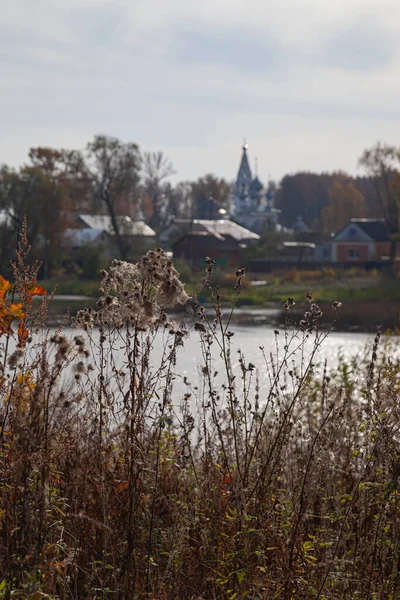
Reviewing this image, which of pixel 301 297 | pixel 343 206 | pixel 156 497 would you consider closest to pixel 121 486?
pixel 156 497

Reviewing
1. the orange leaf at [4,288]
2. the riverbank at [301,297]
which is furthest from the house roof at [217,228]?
the orange leaf at [4,288]

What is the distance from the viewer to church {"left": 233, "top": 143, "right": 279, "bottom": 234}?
12350cm

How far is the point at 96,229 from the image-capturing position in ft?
236

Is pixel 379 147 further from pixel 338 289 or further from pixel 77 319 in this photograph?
pixel 77 319

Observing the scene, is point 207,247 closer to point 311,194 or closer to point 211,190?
point 211,190

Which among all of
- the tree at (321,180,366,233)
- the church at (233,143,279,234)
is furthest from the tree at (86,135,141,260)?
the church at (233,143,279,234)

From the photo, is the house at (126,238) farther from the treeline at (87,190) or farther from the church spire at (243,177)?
the church spire at (243,177)

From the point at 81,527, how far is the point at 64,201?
50.0 m

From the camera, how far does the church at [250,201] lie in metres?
124

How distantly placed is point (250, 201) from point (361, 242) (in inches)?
2639

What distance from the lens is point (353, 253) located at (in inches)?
2749

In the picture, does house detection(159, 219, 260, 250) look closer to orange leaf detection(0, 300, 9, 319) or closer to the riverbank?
the riverbank

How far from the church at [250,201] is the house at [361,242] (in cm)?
4214

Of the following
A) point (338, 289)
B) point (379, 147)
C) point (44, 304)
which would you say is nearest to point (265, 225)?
point (379, 147)
